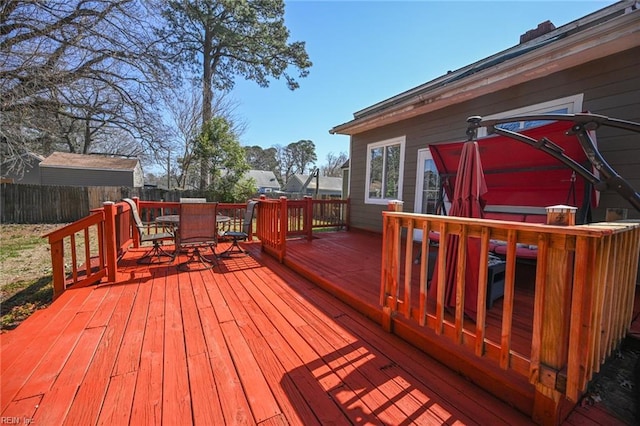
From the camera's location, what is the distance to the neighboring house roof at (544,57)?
9.41ft

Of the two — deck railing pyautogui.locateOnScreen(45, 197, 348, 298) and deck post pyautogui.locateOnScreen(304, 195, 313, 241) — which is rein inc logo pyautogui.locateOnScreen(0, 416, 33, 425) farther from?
deck post pyautogui.locateOnScreen(304, 195, 313, 241)

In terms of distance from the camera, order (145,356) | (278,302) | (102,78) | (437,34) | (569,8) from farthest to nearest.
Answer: (102,78)
(437,34)
(569,8)
(278,302)
(145,356)

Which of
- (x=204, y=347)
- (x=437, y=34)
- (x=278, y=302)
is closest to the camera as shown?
(x=204, y=347)

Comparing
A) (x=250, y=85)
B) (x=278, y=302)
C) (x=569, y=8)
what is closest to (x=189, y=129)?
(x=250, y=85)

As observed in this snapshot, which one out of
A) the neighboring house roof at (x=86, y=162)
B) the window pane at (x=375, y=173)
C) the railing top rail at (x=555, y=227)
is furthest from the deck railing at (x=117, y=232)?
the neighboring house roof at (x=86, y=162)

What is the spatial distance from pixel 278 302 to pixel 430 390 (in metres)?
1.74

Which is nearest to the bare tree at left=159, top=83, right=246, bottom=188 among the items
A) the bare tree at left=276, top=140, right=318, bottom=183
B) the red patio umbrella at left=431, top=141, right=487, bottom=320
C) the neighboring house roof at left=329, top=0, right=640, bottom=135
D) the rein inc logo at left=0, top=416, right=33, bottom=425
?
the neighboring house roof at left=329, top=0, right=640, bottom=135

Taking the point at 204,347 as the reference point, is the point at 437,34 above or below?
above

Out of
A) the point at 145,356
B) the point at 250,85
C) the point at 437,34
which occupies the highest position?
the point at 250,85

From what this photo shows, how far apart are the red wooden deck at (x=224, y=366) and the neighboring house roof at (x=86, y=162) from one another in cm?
1865

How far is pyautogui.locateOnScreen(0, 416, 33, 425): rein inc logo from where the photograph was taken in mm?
1383

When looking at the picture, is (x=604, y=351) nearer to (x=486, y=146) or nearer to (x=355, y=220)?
(x=486, y=146)

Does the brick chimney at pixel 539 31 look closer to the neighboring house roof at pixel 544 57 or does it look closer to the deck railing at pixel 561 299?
the neighboring house roof at pixel 544 57

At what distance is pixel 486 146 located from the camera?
3.63 m
